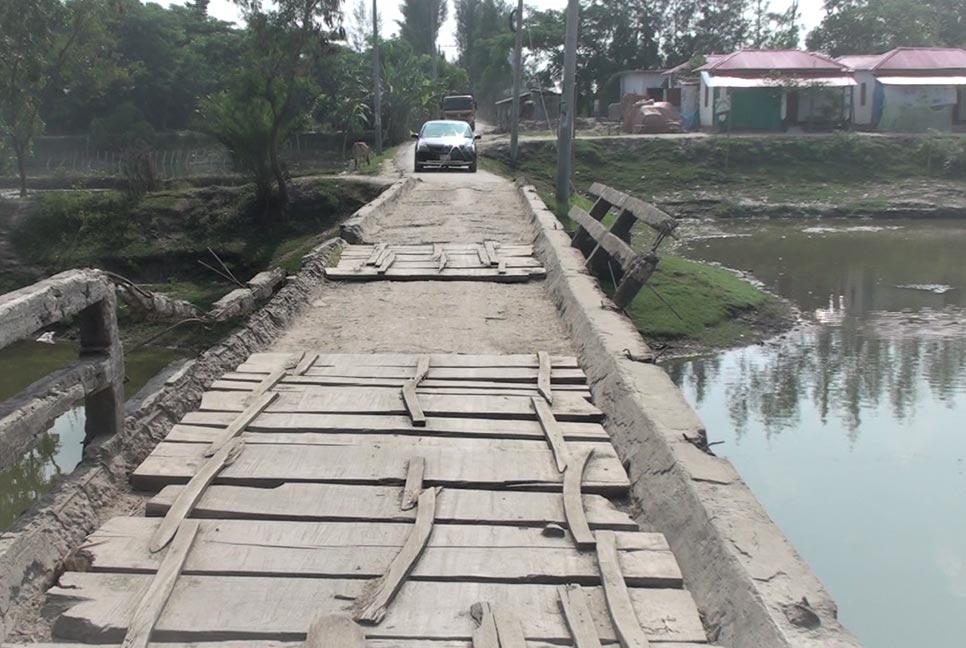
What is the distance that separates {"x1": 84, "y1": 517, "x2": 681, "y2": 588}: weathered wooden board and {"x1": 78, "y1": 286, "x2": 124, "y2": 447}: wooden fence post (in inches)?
28.3

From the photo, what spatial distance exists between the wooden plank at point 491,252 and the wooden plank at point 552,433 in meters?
5.08

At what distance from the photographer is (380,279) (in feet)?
31.0

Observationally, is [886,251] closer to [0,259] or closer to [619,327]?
[619,327]

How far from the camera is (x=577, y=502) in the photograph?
381 cm

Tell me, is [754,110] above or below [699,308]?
above

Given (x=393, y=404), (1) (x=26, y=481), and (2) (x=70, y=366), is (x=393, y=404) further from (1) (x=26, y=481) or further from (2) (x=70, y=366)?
(1) (x=26, y=481)

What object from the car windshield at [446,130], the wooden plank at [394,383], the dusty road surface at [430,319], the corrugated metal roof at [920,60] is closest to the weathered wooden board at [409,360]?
the wooden plank at [394,383]

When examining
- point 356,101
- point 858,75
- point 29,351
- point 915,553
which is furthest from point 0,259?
point 858,75

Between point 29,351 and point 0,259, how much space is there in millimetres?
7093

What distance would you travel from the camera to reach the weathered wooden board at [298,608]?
Answer: 2926 millimetres

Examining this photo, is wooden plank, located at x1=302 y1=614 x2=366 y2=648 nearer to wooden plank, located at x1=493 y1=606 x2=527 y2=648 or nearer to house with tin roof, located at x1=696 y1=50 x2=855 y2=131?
wooden plank, located at x1=493 y1=606 x2=527 y2=648

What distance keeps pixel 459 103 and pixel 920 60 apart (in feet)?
63.9

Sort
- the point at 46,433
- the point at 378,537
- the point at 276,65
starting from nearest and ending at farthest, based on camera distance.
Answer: the point at 378,537, the point at 46,433, the point at 276,65

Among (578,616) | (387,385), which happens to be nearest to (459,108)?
(387,385)
